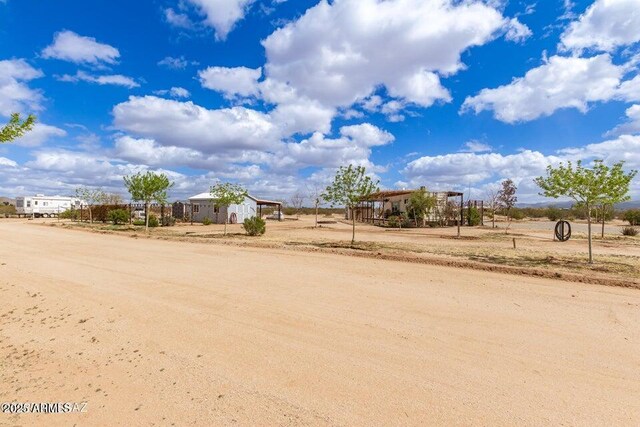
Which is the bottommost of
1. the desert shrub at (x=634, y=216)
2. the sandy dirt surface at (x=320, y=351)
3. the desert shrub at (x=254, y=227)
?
the sandy dirt surface at (x=320, y=351)

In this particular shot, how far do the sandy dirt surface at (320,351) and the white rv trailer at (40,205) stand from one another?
6225cm

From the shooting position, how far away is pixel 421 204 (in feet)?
112

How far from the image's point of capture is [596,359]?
4.70 meters

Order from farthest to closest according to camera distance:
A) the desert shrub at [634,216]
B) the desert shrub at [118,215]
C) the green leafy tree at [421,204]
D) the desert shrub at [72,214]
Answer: the desert shrub at [72,214]
the desert shrub at [634,216]
the desert shrub at [118,215]
the green leafy tree at [421,204]

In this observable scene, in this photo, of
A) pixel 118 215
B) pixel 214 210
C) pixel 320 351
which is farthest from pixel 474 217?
pixel 118 215

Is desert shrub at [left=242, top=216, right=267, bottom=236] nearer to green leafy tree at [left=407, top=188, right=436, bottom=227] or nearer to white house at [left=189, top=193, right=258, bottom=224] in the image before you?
white house at [left=189, top=193, right=258, bottom=224]

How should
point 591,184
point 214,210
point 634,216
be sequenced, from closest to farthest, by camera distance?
point 591,184 → point 214,210 → point 634,216

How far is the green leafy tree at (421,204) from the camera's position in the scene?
34188 millimetres

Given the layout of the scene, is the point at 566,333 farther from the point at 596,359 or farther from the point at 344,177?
the point at 344,177

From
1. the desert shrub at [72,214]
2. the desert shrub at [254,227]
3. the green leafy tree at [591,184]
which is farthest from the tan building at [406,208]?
the desert shrub at [72,214]

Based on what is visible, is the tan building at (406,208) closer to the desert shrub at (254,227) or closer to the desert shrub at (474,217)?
the desert shrub at (474,217)

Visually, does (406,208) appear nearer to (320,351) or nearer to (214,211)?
(214,211)

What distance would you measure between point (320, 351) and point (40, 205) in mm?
74544

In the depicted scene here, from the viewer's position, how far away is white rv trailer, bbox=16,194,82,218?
195 feet
